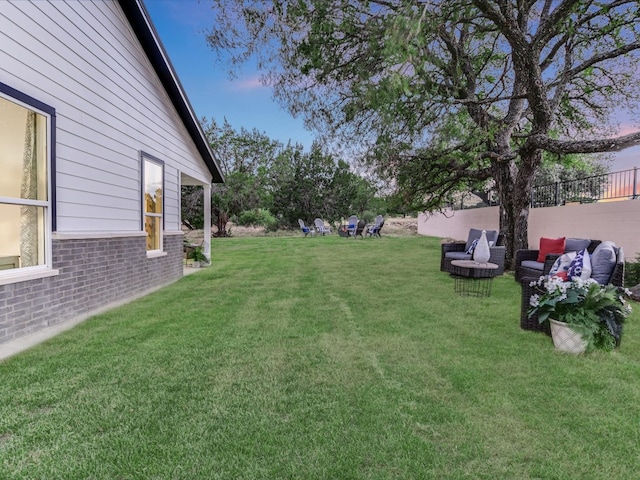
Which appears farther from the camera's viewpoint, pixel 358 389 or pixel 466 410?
pixel 358 389

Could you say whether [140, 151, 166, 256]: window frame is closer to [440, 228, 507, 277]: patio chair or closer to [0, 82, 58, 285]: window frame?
[0, 82, 58, 285]: window frame

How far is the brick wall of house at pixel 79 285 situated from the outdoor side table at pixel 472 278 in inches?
196

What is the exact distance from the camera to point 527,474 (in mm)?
1734

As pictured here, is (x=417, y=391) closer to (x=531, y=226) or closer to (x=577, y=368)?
(x=577, y=368)

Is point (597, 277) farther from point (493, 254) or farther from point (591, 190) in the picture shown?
point (591, 190)

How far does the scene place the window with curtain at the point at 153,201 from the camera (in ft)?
20.6

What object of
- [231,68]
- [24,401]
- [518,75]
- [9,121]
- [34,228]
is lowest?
[24,401]

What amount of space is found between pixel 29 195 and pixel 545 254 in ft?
24.4

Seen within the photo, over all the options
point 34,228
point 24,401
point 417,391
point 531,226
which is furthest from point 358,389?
point 531,226

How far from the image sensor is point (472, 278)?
22.6 feet

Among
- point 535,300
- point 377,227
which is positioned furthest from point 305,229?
point 535,300

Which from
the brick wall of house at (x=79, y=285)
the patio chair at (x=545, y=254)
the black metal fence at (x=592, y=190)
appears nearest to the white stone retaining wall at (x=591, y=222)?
the black metal fence at (x=592, y=190)

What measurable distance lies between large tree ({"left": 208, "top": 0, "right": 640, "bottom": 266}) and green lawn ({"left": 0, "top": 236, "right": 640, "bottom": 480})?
9.11ft

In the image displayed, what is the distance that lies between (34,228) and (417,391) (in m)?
4.06
